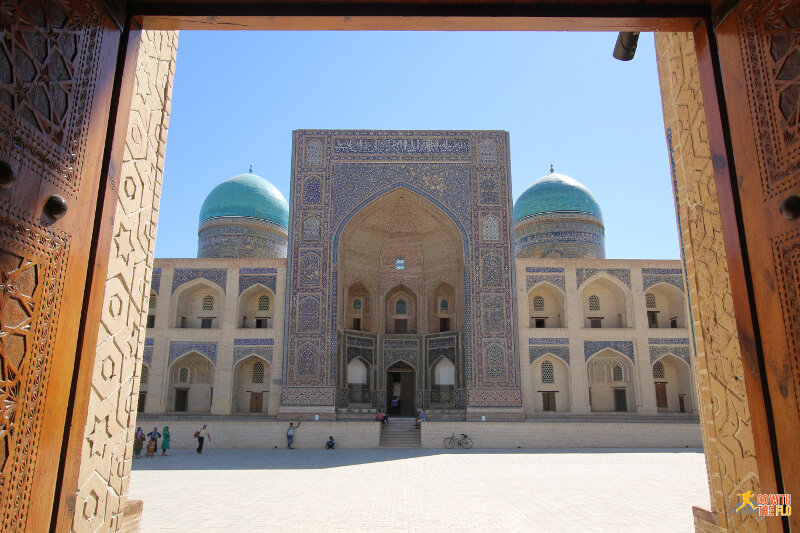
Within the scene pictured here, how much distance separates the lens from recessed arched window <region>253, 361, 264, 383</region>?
1764cm

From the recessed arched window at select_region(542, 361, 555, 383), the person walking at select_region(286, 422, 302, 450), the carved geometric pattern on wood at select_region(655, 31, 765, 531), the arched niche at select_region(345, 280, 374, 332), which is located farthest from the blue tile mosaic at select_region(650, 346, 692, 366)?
the carved geometric pattern on wood at select_region(655, 31, 765, 531)

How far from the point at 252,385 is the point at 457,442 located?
22.1 ft

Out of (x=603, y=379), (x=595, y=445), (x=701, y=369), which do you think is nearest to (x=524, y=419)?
(x=595, y=445)

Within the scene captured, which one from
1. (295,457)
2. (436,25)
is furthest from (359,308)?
(436,25)

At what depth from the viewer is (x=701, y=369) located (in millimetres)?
2816

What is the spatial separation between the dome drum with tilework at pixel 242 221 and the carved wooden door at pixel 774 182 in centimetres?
2163

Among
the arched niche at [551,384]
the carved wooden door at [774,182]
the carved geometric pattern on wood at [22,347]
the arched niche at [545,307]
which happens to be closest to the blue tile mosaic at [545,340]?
the arched niche at [551,384]

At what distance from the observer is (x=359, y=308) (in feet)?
63.7

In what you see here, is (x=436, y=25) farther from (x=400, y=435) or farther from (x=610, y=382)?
(x=610, y=382)

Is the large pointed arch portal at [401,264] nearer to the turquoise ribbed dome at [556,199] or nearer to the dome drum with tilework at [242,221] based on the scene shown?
the dome drum with tilework at [242,221]

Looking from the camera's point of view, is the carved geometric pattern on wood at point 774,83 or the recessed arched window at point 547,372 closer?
the carved geometric pattern on wood at point 774,83

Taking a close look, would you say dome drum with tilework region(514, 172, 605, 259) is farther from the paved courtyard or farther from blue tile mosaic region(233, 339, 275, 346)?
the paved courtyard

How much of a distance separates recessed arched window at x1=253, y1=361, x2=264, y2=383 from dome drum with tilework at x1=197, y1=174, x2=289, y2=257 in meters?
6.12

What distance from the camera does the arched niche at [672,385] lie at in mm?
17406
